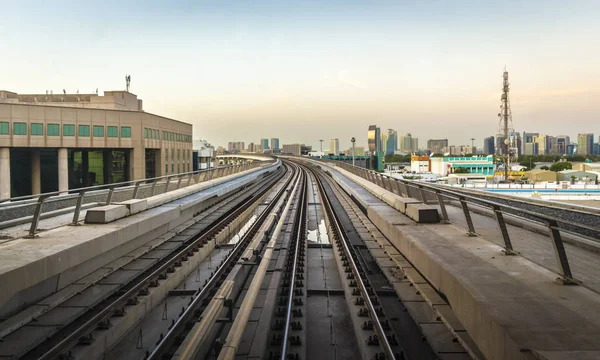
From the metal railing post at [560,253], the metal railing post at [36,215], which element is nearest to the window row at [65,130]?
the metal railing post at [36,215]

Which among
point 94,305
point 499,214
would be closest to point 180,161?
point 94,305

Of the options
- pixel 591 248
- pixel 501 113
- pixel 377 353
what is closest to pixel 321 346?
pixel 377 353

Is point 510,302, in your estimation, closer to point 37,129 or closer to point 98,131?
point 37,129

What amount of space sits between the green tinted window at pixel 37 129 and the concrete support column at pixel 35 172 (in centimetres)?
211

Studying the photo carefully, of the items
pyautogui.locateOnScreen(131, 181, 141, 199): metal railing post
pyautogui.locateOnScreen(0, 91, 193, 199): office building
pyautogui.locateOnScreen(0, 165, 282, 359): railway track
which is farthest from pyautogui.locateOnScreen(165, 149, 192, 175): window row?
pyautogui.locateOnScreen(0, 165, 282, 359): railway track

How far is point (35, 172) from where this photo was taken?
4234 cm

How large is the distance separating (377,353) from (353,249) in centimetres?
634

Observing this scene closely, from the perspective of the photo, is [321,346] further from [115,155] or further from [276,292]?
[115,155]

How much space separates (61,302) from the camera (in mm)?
7082

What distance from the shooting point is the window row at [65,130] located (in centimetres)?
3891

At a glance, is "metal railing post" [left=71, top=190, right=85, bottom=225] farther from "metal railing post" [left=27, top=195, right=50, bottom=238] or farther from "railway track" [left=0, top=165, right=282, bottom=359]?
"railway track" [left=0, top=165, right=282, bottom=359]

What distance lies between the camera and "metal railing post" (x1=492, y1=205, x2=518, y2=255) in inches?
257

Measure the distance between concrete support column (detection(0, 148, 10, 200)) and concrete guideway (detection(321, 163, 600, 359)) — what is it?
3960 centimetres

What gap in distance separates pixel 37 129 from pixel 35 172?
4525 millimetres
